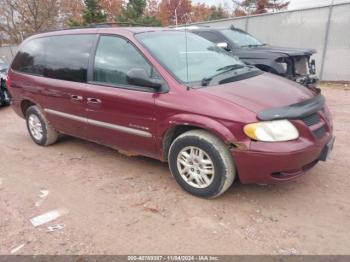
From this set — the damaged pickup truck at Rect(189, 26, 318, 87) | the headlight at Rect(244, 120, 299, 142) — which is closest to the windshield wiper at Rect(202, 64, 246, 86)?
the headlight at Rect(244, 120, 299, 142)

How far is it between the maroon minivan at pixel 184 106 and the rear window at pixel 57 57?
2 centimetres

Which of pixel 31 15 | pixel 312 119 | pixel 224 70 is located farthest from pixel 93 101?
pixel 31 15

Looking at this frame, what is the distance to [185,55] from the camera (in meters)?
4.14

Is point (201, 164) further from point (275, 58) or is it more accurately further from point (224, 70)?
point (275, 58)

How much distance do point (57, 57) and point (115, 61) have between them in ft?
4.03

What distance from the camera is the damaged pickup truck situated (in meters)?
6.93

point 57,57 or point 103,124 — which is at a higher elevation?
point 57,57

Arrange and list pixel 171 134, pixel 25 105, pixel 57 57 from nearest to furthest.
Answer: pixel 171 134
pixel 57 57
pixel 25 105

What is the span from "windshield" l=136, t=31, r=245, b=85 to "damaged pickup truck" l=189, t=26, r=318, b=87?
8.66ft

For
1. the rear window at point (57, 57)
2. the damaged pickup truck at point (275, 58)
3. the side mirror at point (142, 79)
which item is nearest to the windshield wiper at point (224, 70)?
the side mirror at point (142, 79)

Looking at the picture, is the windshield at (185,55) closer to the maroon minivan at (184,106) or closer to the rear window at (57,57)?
the maroon minivan at (184,106)

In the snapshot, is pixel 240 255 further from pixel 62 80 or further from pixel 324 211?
pixel 62 80

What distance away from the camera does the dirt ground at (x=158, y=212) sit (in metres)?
2.99

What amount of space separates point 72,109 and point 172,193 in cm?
188
